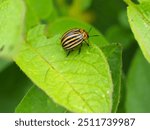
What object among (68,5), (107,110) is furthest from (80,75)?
(68,5)

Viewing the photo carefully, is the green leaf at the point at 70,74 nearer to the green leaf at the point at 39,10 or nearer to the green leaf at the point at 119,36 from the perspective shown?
the green leaf at the point at 39,10

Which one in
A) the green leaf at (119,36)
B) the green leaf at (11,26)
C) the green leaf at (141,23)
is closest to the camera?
the green leaf at (11,26)

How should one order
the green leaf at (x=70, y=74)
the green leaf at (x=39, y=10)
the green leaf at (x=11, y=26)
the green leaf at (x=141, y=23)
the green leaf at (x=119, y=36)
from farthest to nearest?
1. the green leaf at (x=119, y=36)
2. the green leaf at (x=39, y=10)
3. the green leaf at (x=141, y=23)
4. the green leaf at (x=70, y=74)
5. the green leaf at (x=11, y=26)

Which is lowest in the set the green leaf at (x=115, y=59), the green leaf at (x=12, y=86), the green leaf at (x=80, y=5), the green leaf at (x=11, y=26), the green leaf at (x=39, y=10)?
the green leaf at (x=12, y=86)

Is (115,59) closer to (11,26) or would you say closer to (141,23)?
(141,23)

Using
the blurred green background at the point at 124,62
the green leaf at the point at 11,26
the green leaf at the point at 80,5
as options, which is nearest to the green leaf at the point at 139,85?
the blurred green background at the point at 124,62

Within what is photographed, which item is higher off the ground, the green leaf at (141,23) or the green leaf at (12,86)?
the green leaf at (141,23)

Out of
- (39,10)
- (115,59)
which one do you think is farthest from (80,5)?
(115,59)
